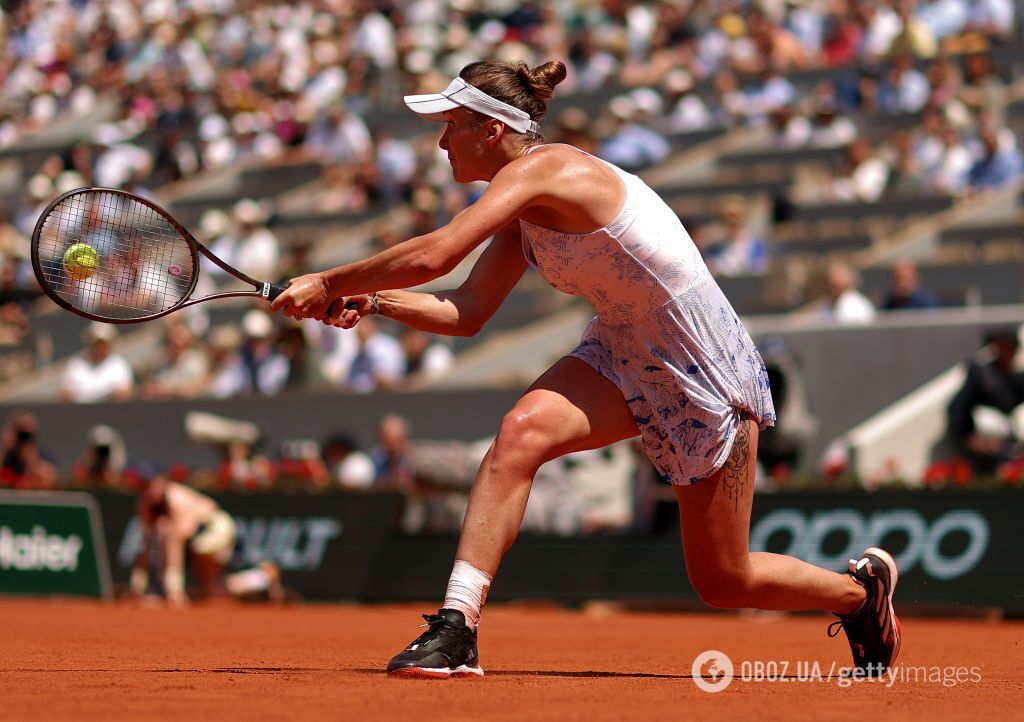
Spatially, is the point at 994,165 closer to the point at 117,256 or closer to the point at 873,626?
the point at 873,626

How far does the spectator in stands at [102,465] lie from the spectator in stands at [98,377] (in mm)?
838

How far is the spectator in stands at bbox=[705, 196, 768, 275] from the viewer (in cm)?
1464

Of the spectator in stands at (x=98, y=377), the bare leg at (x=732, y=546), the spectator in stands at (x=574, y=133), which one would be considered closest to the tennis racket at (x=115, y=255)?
the bare leg at (x=732, y=546)

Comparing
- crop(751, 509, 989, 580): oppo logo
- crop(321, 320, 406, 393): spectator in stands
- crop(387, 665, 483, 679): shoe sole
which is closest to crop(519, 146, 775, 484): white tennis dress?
crop(387, 665, 483, 679): shoe sole

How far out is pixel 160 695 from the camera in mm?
4852

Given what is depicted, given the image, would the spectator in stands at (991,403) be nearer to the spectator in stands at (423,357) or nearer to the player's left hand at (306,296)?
the spectator in stands at (423,357)

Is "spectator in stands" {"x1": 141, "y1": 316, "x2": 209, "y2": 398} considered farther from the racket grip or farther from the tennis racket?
the racket grip

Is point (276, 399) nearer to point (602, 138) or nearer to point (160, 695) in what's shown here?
point (602, 138)

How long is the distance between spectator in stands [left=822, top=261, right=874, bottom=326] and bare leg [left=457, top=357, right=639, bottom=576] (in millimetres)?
7753

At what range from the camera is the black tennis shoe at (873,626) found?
235 inches

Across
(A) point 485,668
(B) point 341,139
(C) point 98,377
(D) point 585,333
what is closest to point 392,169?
(B) point 341,139

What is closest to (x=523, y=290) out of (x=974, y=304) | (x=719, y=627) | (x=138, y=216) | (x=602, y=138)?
(x=602, y=138)

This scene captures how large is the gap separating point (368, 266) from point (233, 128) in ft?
57.1

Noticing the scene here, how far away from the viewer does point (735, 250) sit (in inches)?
582
